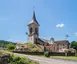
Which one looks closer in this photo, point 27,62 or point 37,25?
point 27,62

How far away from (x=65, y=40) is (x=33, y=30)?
4028cm

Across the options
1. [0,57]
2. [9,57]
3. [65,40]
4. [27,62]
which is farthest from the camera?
[65,40]

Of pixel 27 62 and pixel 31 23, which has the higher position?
pixel 31 23

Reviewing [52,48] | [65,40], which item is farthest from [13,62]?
[65,40]

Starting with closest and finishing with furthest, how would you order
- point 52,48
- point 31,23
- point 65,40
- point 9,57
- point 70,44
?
point 9,57 → point 52,48 → point 31,23 → point 65,40 → point 70,44

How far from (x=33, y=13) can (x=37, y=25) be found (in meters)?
7.99

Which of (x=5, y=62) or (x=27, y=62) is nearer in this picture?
(x=5, y=62)

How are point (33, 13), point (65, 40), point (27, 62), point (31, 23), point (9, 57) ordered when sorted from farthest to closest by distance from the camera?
point (65, 40), point (33, 13), point (31, 23), point (27, 62), point (9, 57)

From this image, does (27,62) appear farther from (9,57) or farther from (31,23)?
(31,23)

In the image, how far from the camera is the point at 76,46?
125m

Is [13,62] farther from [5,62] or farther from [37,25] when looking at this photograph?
[37,25]

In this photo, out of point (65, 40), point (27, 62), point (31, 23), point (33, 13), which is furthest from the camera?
point (65, 40)

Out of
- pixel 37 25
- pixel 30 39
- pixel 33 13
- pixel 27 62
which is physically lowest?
pixel 27 62

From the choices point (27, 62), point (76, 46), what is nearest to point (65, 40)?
point (76, 46)
